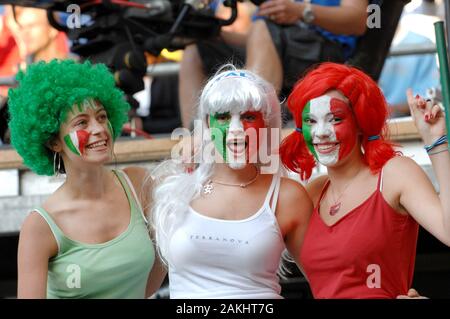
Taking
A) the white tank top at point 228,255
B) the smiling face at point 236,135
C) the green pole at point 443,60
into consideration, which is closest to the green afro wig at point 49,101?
the smiling face at point 236,135

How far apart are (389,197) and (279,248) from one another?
0.40 meters

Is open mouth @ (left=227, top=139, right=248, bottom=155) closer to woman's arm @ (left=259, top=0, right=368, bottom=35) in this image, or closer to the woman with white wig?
the woman with white wig

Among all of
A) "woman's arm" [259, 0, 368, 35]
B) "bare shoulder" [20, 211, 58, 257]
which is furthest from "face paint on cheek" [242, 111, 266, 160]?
"woman's arm" [259, 0, 368, 35]

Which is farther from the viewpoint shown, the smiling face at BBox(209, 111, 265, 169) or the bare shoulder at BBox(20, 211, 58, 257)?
the bare shoulder at BBox(20, 211, 58, 257)

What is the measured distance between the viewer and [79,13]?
16.5ft

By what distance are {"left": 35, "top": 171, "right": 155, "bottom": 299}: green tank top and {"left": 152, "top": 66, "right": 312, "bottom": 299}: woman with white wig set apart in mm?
93

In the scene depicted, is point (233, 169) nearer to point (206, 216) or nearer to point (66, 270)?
point (206, 216)

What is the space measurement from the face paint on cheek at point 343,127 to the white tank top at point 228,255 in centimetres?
31

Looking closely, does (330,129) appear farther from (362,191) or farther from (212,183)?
(212,183)

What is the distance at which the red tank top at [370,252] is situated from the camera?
10.9 ft

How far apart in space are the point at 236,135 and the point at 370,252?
22.4 inches

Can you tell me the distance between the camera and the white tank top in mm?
3441

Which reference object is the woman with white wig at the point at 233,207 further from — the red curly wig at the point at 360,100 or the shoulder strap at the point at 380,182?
the shoulder strap at the point at 380,182
